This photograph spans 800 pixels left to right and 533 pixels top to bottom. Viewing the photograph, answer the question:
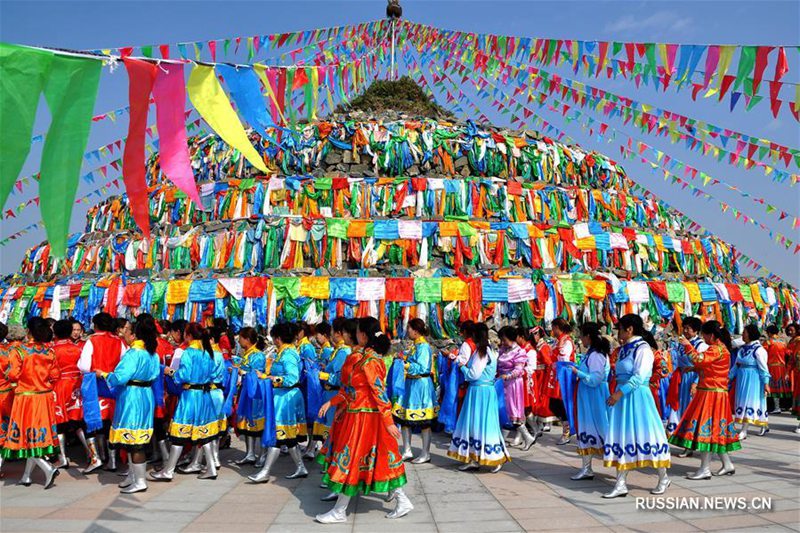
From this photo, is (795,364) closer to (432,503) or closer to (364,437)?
(432,503)

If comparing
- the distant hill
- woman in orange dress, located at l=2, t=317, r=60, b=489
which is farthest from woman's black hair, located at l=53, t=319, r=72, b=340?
the distant hill

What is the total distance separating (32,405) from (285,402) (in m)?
2.88

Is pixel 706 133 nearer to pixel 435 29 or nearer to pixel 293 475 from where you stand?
pixel 435 29

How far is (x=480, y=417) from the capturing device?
727cm

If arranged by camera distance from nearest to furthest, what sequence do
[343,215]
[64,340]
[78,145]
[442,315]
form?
[78,145]
[64,340]
[442,315]
[343,215]

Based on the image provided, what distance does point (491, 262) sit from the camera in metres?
15.7

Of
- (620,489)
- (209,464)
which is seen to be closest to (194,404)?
(209,464)

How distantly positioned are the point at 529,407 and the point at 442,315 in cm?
477

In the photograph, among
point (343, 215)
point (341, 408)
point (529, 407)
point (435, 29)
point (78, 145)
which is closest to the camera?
point (78, 145)

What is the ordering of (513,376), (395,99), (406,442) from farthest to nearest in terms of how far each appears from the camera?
(395,99)
(513,376)
(406,442)

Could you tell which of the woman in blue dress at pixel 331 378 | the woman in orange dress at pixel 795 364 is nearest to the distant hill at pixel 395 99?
the woman in orange dress at pixel 795 364

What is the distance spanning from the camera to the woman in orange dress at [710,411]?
6770mm

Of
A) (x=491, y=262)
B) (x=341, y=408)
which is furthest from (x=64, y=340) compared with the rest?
(x=491, y=262)

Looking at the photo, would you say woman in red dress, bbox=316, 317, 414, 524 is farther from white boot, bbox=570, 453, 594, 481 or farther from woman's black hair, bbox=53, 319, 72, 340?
woman's black hair, bbox=53, 319, 72, 340
